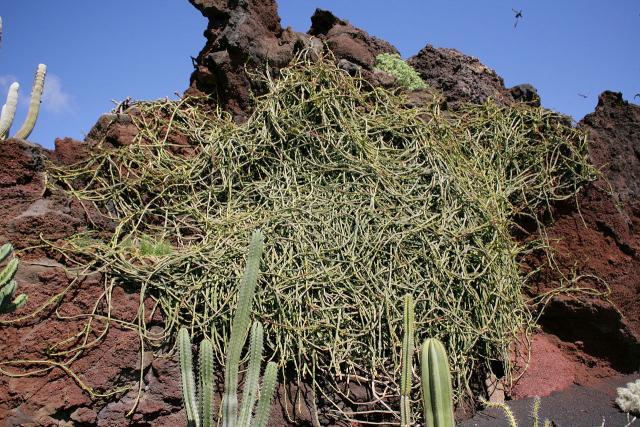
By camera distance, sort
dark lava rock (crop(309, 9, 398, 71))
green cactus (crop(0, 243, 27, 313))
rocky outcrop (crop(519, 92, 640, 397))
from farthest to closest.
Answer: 1. dark lava rock (crop(309, 9, 398, 71))
2. rocky outcrop (crop(519, 92, 640, 397))
3. green cactus (crop(0, 243, 27, 313))

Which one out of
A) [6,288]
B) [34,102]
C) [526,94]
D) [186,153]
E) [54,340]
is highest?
[526,94]

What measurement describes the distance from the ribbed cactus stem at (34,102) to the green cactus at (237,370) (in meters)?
3.30

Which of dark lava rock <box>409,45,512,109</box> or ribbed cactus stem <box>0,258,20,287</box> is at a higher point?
dark lava rock <box>409,45,512,109</box>

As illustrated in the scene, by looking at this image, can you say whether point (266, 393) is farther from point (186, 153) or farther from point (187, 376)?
point (186, 153)

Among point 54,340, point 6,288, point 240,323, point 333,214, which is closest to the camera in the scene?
A: point 240,323

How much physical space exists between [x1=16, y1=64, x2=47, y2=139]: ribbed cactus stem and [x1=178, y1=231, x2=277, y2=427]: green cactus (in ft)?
10.8

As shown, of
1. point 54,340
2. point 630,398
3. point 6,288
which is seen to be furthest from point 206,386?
point 630,398

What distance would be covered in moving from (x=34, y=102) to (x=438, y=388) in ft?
14.3

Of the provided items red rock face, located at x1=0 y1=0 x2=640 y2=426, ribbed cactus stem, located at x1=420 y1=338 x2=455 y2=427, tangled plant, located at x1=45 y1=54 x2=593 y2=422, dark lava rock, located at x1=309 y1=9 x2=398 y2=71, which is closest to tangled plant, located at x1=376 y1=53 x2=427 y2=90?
dark lava rock, located at x1=309 y1=9 x2=398 y2=71

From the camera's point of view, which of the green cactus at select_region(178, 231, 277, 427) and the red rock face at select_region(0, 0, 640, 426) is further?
the red rock face at select_region(0, 0, 640, 426)

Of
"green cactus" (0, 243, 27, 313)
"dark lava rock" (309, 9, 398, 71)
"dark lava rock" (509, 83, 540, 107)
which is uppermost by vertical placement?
"dark lava rock" (309, 9, 398, 71)

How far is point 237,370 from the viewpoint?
7.29 feet

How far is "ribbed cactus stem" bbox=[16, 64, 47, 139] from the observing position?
16.2 ft

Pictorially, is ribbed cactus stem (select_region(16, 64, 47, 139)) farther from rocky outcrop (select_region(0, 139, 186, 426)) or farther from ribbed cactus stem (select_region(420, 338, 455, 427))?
ribbed cactus stem (select_region(420, 338, 455, 427))
